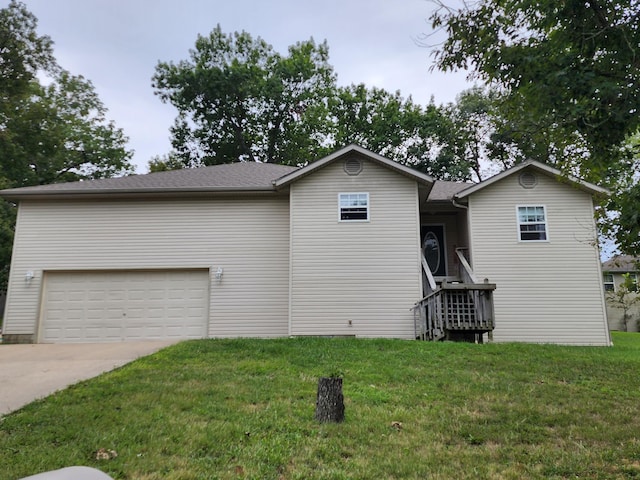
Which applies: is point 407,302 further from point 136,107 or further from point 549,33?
point 136,107

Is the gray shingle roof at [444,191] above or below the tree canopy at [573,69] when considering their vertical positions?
above

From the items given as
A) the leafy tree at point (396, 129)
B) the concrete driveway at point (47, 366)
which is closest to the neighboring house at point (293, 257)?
the concrete driveway at point (47, 366)

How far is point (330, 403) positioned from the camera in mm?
4090

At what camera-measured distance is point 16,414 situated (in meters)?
4.41

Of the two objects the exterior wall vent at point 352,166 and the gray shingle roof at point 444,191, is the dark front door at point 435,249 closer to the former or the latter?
the gray shingle roof at point 444,191

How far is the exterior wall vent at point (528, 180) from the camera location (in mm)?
11776

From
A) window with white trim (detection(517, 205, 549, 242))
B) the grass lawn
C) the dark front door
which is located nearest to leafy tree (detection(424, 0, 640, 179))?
the grass lawn

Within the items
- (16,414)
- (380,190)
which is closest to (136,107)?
(380,190)

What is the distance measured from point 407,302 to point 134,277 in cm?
755

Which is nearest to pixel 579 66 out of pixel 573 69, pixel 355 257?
pixel 573 69

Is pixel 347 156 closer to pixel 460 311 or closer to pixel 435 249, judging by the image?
pixel 435 249

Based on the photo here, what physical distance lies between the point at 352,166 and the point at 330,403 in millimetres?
8485

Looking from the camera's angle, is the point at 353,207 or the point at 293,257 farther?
the point at 353,207

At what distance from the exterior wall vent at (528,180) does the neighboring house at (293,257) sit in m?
0.03
